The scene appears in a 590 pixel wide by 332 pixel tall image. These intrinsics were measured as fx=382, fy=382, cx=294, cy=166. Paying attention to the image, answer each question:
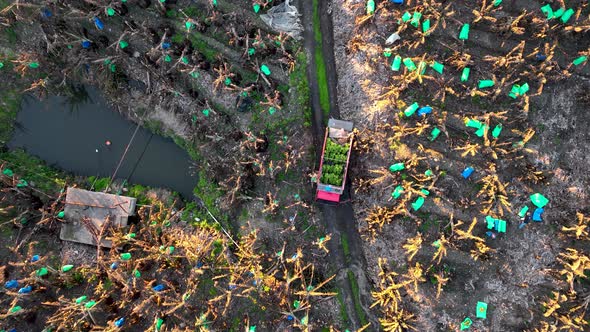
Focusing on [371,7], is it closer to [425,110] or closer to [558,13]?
[425,110]

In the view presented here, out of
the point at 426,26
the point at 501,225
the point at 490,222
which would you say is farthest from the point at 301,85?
the point at 501,225

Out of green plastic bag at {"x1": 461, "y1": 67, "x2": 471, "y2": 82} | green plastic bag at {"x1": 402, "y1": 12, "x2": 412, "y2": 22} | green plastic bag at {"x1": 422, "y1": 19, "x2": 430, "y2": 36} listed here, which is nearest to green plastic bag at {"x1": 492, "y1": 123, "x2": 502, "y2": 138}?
green plastic bag at {"x1": 461, "y1": 67, "x2": 471, "y2": 82}

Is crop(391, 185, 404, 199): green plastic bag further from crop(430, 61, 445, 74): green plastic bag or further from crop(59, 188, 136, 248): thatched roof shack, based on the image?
crop(59, 188, 136, 248): thatched roof shack

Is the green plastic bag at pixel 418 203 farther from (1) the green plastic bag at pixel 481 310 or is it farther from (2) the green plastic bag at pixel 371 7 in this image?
(2) the green plastic bag at pixel 371 7

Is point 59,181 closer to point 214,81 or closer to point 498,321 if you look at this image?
point 214,81

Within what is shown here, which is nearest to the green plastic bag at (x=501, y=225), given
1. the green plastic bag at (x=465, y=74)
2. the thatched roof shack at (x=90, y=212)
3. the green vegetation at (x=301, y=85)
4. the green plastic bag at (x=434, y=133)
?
the green plastic bag at (x=434, y=133)
